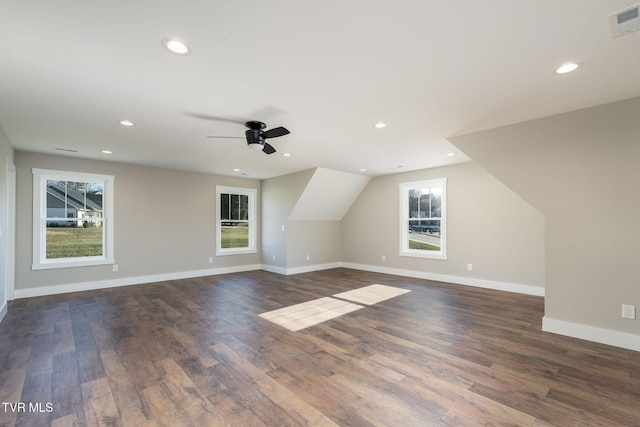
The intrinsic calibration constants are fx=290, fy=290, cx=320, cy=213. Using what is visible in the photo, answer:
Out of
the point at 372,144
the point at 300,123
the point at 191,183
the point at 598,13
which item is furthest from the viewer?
the point at 191,183

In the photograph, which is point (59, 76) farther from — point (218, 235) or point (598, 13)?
point (218, 235)

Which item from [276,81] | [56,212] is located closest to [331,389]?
[276,81]

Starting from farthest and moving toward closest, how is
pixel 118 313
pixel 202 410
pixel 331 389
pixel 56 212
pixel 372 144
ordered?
pixel 56 212, pixel 372 144, pixel 118 313, pixel 331 389, pixel 202 410

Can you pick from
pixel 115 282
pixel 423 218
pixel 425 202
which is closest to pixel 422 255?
pixel 423 218

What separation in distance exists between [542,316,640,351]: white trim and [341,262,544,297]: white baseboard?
1792mm

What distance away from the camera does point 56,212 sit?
17.1 ft

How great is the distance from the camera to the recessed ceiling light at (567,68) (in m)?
2.17

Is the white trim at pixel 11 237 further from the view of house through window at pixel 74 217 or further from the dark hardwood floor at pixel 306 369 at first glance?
the dark hardwood floor at pixel 306 369

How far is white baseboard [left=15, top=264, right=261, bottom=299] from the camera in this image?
4879mm

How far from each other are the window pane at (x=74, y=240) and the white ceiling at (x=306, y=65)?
86.5 inches

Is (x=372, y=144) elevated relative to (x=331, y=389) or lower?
elevated

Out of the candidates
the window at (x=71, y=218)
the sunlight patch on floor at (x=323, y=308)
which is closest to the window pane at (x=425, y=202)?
the sunlight patch on floor at (x=323, y=308)

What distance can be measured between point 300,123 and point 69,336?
352 centimetres

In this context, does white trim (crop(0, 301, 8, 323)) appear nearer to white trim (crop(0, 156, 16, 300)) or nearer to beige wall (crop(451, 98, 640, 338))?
white trim (crop(0, 156, 16, 300))
